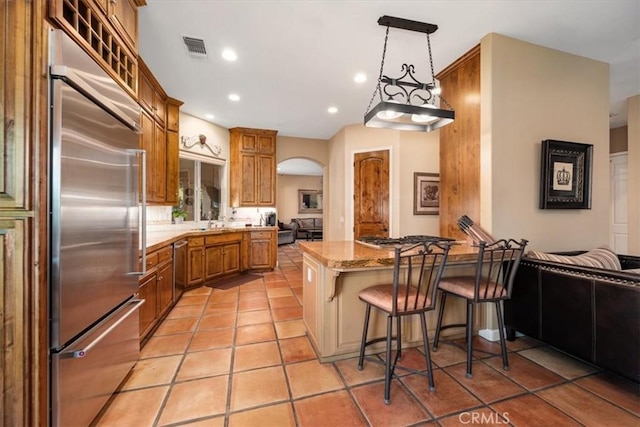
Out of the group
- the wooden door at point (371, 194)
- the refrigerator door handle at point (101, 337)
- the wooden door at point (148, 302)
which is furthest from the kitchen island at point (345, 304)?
the wooden door at point (371, 194)

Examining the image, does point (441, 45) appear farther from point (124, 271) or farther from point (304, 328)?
point (124, 271)

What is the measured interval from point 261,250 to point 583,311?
4.58 metres

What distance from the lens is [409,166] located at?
4727 millimetres

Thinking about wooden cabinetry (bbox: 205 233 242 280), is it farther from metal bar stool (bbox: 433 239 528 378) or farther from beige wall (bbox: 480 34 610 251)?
beige wall (bbox: 480 34 610 251)

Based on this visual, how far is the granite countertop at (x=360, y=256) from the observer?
1.84 metres

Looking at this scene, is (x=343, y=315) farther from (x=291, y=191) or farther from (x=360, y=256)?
(x=291, y=191)

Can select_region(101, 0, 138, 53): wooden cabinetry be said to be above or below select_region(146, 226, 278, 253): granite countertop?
above

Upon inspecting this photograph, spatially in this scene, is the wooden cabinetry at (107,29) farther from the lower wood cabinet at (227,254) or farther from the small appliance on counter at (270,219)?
the small appliance on counter at (270,219)

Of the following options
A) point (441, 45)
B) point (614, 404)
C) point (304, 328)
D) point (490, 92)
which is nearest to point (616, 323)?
point (614, 404)

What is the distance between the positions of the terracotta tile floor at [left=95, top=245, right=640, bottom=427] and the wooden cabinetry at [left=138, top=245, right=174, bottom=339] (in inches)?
8.4

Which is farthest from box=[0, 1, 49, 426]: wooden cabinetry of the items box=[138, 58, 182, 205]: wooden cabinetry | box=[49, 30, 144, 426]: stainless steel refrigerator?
box=[138, 58, 182, 205]: wooden cabinetry

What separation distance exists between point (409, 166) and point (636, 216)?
3038mm

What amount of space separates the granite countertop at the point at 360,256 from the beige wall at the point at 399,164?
225 cm

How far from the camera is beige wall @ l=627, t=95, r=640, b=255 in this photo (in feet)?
11.7
